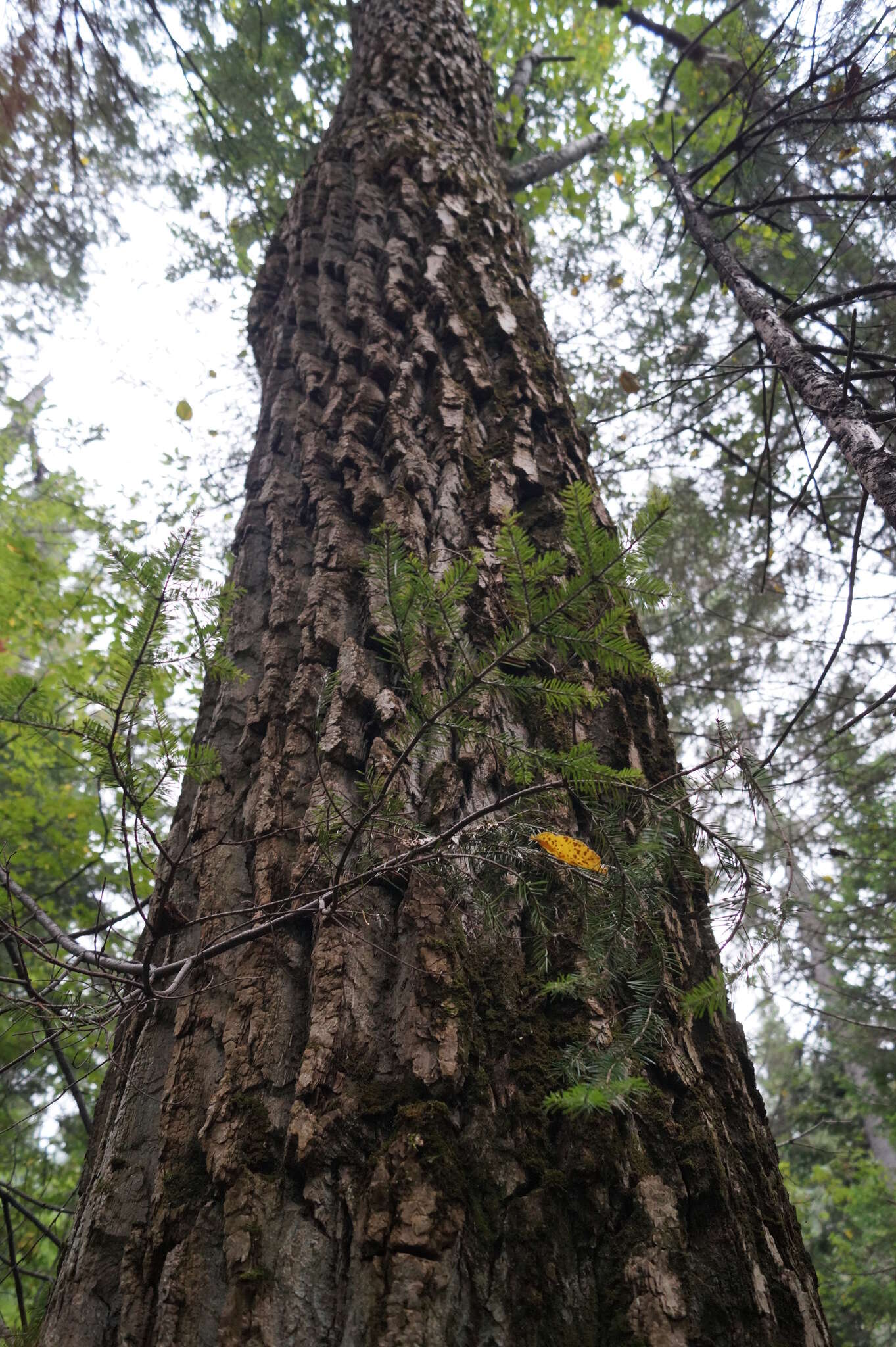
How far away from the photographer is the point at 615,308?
287 inches

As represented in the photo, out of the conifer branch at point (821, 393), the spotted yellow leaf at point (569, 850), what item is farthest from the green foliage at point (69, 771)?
the conifer branch at point (821, 393)

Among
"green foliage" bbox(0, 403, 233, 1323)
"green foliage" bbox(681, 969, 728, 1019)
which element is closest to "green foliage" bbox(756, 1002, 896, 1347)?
"green foliage" bbox(0, 403, 233, 1323)

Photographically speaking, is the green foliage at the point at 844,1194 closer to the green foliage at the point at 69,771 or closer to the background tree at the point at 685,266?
the background tree at the point at 685,266

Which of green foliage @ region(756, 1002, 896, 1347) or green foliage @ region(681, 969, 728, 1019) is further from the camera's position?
green foliage @ region(756, 1002, 896, 1347)

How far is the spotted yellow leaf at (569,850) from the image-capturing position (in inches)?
47.0

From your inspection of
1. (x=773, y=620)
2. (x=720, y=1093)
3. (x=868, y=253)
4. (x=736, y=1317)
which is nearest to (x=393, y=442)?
(x=720, y=1093)

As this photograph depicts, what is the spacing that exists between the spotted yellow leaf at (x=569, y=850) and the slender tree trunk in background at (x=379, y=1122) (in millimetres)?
224

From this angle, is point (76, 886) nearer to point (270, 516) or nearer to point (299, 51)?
point (270, 516)

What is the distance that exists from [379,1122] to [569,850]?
50cm

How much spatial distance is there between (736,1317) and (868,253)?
6.09 meters

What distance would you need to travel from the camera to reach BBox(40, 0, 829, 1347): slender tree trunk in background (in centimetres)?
96

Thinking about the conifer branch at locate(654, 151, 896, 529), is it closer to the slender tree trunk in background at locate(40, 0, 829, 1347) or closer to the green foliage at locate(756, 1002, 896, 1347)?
the slender tree trunk in background at locate(40, 0, 829, 1347)

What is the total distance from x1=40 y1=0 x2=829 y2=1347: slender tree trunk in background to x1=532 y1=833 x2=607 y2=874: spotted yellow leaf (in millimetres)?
224

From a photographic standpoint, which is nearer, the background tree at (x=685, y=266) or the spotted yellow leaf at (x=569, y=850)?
the spotted yellow leaf at (x=569, y=850)
